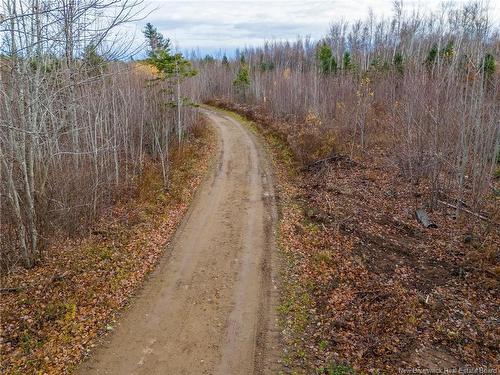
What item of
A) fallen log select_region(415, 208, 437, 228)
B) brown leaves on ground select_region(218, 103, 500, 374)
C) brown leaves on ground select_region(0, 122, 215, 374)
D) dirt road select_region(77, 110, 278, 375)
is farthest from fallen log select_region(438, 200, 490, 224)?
brown leaves on ground select_region(0, 122, 215, 374)

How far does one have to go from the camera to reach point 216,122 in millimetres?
33812

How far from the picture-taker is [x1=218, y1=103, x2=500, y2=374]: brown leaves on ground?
7.00 meters

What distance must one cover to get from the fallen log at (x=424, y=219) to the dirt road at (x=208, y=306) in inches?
210

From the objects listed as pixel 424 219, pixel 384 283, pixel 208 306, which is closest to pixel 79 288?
pixel 208 306

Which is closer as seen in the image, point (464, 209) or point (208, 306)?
point (208, 306)

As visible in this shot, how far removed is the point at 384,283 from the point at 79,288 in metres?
7.52

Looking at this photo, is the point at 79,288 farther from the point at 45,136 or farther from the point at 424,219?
the point at 424,219

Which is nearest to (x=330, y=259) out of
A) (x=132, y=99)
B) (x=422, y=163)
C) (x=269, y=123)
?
(x=422, y=163)

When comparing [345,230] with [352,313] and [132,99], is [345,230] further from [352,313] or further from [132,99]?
[132,99]

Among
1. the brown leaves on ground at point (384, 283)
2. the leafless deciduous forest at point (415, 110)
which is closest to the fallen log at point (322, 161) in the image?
the leafless deciduous forest at point (415, 110)

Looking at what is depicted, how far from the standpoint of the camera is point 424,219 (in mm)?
13266

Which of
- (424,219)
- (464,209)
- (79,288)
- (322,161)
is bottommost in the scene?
(79,288)

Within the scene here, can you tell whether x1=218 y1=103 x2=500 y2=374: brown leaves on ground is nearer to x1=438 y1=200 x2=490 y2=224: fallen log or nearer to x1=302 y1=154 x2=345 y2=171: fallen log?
x1=438 y1=200 x2=490 y2=224: fallen log

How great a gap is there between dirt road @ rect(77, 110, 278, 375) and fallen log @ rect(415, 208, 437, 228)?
5.34m
